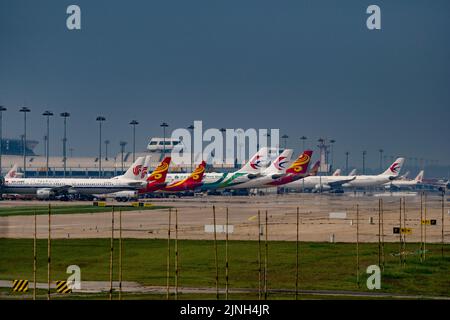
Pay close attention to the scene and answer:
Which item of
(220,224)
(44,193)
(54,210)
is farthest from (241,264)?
(44,193)

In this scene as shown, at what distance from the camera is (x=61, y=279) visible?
68438 millimetres

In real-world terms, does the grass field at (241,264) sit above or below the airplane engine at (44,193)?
below

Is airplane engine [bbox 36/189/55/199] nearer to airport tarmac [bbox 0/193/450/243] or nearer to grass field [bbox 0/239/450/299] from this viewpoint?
airport tarmac [bbox 0/193/450/243]

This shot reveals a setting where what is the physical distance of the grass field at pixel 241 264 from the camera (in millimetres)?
68750

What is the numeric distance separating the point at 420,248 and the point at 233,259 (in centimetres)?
1911

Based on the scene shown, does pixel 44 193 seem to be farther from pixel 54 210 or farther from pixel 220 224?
pixel 220 224

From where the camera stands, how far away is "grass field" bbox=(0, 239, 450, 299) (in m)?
68.8

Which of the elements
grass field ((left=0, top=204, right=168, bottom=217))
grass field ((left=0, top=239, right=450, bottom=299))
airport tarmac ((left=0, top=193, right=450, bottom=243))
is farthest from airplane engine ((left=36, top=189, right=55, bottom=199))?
grass field ((left=0, top=239, right=450, bottom=299))

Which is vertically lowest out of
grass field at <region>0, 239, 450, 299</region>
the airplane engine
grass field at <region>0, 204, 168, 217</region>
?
grass field at <region>0, 239, 450, 299</region>

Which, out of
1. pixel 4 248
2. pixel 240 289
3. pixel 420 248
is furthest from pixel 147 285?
pixel 420 248

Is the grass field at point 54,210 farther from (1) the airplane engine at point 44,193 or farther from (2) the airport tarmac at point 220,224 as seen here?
(1) the airplane engine at point 44,193

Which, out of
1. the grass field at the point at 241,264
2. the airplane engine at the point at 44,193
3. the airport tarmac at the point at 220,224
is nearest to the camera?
the grass field at the point at 241,264

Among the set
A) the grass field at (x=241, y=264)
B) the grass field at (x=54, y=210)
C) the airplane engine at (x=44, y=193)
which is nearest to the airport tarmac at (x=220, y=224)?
the grass field at (x=54, y=210)
